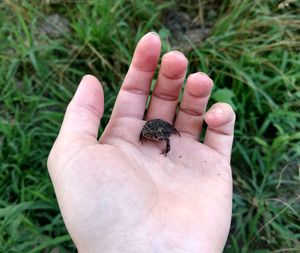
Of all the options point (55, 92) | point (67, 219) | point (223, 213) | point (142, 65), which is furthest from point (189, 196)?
point (55, 92)

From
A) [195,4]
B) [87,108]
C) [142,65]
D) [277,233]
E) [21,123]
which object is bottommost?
[277,233]

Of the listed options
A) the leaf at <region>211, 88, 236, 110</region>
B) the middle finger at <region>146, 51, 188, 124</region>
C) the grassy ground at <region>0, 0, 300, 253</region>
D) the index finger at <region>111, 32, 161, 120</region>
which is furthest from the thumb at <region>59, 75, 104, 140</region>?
the leaf at <region>211, 88, 236, 110</region>

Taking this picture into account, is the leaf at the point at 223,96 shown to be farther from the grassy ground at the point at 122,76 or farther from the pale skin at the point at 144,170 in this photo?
the pale skin at the point at 144,170

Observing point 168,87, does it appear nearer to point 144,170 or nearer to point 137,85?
point 137,85

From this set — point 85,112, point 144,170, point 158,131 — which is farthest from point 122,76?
point 144,170

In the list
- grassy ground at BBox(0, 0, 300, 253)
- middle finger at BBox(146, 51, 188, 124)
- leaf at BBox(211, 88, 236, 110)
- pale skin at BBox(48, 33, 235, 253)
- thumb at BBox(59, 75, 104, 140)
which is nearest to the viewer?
pale skin at BBox(48, 33, 235, 253)

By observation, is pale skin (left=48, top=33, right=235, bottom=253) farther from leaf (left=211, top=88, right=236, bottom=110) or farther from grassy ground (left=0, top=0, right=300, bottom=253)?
grassy ground (left=0, top=0, right=300, bottom=253)

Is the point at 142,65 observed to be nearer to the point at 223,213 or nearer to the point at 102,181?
the point at 102,181
